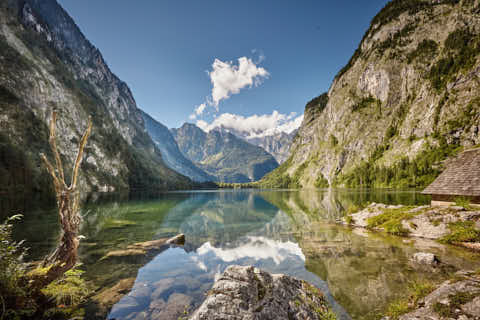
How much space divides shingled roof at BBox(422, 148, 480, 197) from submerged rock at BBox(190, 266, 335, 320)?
23.1 meters

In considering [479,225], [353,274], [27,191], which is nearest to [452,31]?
[479,225]

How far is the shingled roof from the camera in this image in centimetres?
2048

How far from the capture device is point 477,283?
272 inches

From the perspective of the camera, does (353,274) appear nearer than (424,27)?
Yes

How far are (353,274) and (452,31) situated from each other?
232916 mm

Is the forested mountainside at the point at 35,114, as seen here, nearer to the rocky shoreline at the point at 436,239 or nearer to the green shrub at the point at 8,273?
the green shrub at the point at 8,273

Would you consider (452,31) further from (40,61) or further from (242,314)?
(40,61)

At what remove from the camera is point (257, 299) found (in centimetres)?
635

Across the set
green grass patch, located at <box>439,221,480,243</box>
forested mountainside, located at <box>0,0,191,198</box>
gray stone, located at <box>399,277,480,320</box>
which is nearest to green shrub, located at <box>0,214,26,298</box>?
gray stone, located at <box>399,277,480,320</box>

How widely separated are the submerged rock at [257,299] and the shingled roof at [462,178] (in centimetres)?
2310

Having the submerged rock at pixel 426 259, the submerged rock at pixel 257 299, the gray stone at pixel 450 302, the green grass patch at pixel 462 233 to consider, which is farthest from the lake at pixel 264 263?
the submerged rock at pixel 257 299

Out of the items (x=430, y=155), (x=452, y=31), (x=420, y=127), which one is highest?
(x=452, y=31)

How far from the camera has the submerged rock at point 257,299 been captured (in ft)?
17.9

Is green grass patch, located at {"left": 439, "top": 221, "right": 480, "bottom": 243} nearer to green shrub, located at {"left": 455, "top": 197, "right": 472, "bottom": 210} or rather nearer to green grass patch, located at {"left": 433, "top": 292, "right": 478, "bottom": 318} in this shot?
green shrub, located at {"left": 455, "top": 197, "right": 472, "bottom": 210}
